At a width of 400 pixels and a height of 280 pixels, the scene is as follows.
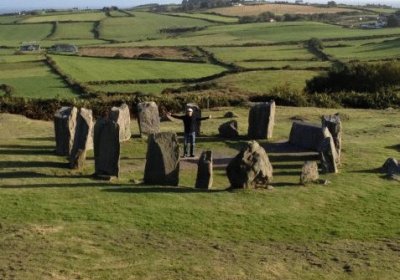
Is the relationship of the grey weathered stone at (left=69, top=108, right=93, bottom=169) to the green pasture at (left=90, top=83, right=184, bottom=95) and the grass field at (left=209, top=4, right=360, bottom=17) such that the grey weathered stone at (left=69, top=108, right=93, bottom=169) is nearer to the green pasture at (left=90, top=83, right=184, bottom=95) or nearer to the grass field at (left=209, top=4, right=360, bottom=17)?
the green pasture at (left=90, top=83, right=184, bottom=95)

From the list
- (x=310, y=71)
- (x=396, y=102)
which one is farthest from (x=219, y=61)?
(x=396, y=102)

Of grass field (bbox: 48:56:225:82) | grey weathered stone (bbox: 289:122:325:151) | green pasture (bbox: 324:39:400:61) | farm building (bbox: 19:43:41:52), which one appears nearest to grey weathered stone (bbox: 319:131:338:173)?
grey weathered stone (bbox: 289:122:325:151)

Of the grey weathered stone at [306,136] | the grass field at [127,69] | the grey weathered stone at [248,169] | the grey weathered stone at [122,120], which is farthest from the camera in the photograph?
the grass field at [127,69]

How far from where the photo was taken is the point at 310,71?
66938 mm

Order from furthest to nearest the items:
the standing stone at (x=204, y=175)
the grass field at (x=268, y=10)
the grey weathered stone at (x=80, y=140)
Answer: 1. the grass field at (x=268, y=10)
2. the grey weathered stone at (x=80, y=140)
3. the standing stone at (x=204, y=175)

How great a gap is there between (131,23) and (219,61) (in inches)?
3088

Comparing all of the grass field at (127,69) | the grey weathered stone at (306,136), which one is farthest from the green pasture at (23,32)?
the grey weathered stone at (306,136)

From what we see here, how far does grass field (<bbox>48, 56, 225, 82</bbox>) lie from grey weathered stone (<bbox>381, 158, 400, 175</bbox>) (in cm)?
4203

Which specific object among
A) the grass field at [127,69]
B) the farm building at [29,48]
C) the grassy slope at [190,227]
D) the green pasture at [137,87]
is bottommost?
the green pasture at [137,87]

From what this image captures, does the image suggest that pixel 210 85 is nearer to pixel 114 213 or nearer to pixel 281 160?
pixel 281 160

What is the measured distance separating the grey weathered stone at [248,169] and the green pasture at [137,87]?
35.3 m

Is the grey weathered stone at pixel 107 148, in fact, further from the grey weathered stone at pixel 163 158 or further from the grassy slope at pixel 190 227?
the grey weathered stone at pixel 163 158

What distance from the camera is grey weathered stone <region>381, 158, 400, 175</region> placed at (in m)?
25.4

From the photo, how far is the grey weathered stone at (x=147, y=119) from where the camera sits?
32156mm
